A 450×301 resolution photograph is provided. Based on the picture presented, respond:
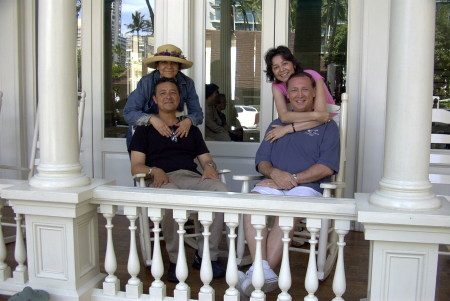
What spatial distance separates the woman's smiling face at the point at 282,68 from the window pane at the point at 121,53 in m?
1.46

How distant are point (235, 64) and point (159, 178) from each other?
140 centimetres

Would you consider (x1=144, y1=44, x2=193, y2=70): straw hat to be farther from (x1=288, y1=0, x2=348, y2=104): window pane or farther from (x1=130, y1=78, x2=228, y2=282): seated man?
(x1=288, y1=0, x2=348, y2=104): window pane

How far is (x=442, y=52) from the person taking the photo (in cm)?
328

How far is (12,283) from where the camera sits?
2156 millimetres

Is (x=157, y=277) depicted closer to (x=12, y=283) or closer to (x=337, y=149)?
(x=12, y=283)

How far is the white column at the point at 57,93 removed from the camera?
1.98 m

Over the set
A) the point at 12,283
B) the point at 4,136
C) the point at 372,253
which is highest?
the point at 4,136

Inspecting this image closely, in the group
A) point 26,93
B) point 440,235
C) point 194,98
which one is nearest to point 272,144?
point 194,98

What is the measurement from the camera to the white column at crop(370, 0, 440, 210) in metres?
Result: 1.67

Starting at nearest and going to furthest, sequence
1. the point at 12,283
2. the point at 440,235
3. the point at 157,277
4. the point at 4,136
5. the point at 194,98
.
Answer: the point at 440,235 < the point at 157,277 < the point at 12,283 < the point at 194,98 < the point at 4,136

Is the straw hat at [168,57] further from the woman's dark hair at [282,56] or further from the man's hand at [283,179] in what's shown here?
the man's hand at [283,179]

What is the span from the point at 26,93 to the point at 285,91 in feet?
8.19

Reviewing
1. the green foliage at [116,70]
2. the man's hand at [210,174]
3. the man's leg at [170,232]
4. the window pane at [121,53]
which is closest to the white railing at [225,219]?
the man's leg at [170,232]

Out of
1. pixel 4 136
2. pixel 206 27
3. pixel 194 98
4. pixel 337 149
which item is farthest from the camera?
pixel 4 136
